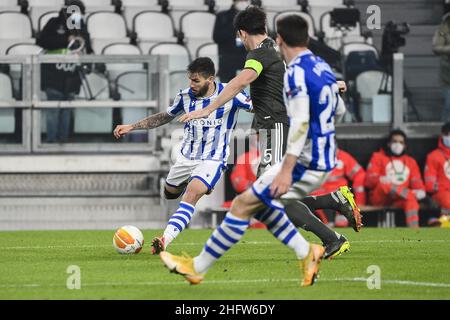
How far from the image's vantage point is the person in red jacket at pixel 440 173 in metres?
18.5

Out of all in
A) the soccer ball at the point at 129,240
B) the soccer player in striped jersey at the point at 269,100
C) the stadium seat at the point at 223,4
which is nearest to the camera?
the soccer player in striped jersey at the point at 269,100

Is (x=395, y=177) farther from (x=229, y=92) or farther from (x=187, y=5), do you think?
(x=229, y=92)

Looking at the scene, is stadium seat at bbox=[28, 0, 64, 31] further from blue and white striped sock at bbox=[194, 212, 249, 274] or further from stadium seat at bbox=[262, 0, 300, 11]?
blue and white striped sock at bbox=[194, 212, 249, 274]

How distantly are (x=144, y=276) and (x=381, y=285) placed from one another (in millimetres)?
1839

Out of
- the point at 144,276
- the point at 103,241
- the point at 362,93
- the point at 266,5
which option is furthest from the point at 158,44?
the point at 144,276

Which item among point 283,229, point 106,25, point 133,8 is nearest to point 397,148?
point 106,25

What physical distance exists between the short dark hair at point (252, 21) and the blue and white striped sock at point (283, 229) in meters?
2.70

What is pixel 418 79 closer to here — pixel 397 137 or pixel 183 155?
pixel 397 137

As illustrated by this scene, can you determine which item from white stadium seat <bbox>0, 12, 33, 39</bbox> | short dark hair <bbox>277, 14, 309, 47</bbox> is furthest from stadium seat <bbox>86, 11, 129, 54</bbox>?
short dark hair <bbox>277, 14, 309, 47</bbox>

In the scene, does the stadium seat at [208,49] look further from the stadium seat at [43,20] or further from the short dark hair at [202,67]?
the short dark hair at [202,67]

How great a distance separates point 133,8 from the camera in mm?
21172

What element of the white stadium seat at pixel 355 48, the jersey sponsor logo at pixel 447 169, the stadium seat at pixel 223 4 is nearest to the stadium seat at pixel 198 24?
the stadium seat at pixel 223 4

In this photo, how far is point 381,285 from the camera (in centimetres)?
814
